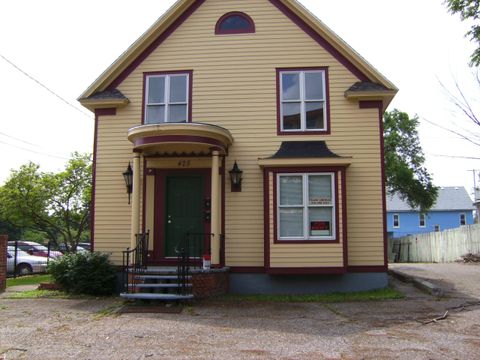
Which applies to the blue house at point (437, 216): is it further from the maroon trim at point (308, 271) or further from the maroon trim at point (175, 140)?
the maroon trim at point (175, 140)

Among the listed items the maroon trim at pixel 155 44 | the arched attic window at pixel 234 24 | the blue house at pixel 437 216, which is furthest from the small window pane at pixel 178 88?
the blue house at pixel 437 216

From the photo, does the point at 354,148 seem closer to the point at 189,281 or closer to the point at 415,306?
the point at 415,306

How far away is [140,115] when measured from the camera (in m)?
12.9

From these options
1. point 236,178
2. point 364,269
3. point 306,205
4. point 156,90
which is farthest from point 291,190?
point 156,90

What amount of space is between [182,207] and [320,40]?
5698 mm

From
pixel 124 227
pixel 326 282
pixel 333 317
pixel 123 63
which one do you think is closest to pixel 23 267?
pixel 124 227

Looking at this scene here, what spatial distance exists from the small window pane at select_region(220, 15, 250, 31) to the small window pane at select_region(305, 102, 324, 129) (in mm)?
2827

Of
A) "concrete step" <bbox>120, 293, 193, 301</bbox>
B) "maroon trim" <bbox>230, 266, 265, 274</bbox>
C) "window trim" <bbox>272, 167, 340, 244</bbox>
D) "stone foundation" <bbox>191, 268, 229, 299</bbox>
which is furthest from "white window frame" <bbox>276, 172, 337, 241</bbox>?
"concrete step" <bbox>120, 293, 193, 301</bbox>

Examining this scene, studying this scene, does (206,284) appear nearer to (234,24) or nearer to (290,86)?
(290,86)

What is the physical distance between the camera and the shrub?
1144 cm

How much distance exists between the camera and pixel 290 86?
12820mm

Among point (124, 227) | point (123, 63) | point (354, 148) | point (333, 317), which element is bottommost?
point (333, 317)

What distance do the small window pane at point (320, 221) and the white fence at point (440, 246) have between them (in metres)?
15.1

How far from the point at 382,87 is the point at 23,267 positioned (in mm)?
17028
